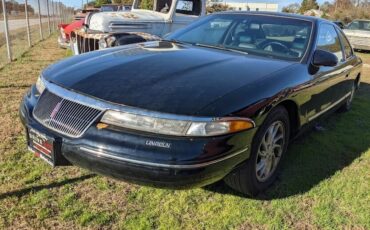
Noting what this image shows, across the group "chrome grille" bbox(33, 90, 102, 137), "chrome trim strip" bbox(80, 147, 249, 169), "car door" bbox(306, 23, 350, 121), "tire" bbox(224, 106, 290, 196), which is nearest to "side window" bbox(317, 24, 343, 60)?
"car door" bbox(306, 23, 350, 121)

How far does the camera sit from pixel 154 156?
2.50 m

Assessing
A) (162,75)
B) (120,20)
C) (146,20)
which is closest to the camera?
(162,75)

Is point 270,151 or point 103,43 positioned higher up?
point 103,43

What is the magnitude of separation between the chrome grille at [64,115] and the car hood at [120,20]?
5.55 metres

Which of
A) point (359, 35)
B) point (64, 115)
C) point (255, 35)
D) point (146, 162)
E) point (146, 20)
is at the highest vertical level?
point (255, 35)

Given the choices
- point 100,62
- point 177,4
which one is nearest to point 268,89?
point 100,62

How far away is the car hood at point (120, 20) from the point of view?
27.3 ft

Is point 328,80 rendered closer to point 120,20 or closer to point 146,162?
point 146,162

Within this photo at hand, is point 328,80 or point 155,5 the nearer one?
point 328,80

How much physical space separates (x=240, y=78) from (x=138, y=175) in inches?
44.7

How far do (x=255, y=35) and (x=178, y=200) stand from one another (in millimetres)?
2087

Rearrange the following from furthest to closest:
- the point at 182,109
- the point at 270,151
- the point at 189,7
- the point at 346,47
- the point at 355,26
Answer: the point at 355,26 → the point at 189,7 → the point at 346,47 → the point at 270,151 → the point at 182,109

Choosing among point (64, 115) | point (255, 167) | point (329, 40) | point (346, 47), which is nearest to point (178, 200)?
point (255, 167)

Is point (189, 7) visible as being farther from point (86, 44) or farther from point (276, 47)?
point (276, 47)
